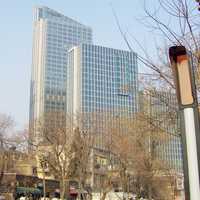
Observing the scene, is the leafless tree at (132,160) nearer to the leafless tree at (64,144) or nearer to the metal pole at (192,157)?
the leafless tree at (64,144)

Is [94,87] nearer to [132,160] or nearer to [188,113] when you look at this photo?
[132,160]

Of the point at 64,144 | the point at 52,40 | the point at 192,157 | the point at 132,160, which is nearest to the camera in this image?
the point at 192,157

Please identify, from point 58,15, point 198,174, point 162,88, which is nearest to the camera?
point 198,174

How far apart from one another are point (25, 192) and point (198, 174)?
53.9m

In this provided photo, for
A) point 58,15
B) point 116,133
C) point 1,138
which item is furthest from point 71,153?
point 58,15

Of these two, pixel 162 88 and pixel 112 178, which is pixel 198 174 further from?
pixel 112 178

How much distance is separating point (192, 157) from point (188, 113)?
255mm

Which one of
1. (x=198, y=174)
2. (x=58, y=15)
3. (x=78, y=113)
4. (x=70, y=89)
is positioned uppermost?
(x=58, y=15)

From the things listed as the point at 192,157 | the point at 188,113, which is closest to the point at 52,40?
the point at 188,113

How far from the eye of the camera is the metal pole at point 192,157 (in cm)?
221

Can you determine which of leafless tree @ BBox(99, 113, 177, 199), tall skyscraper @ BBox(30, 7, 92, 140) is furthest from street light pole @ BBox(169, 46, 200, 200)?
tall skyscraper @ BBox(30, 7, 92, 140)

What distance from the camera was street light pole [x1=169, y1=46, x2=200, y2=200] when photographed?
2.23m

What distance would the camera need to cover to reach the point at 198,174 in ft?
7.29

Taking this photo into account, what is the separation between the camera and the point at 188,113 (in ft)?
7.67
